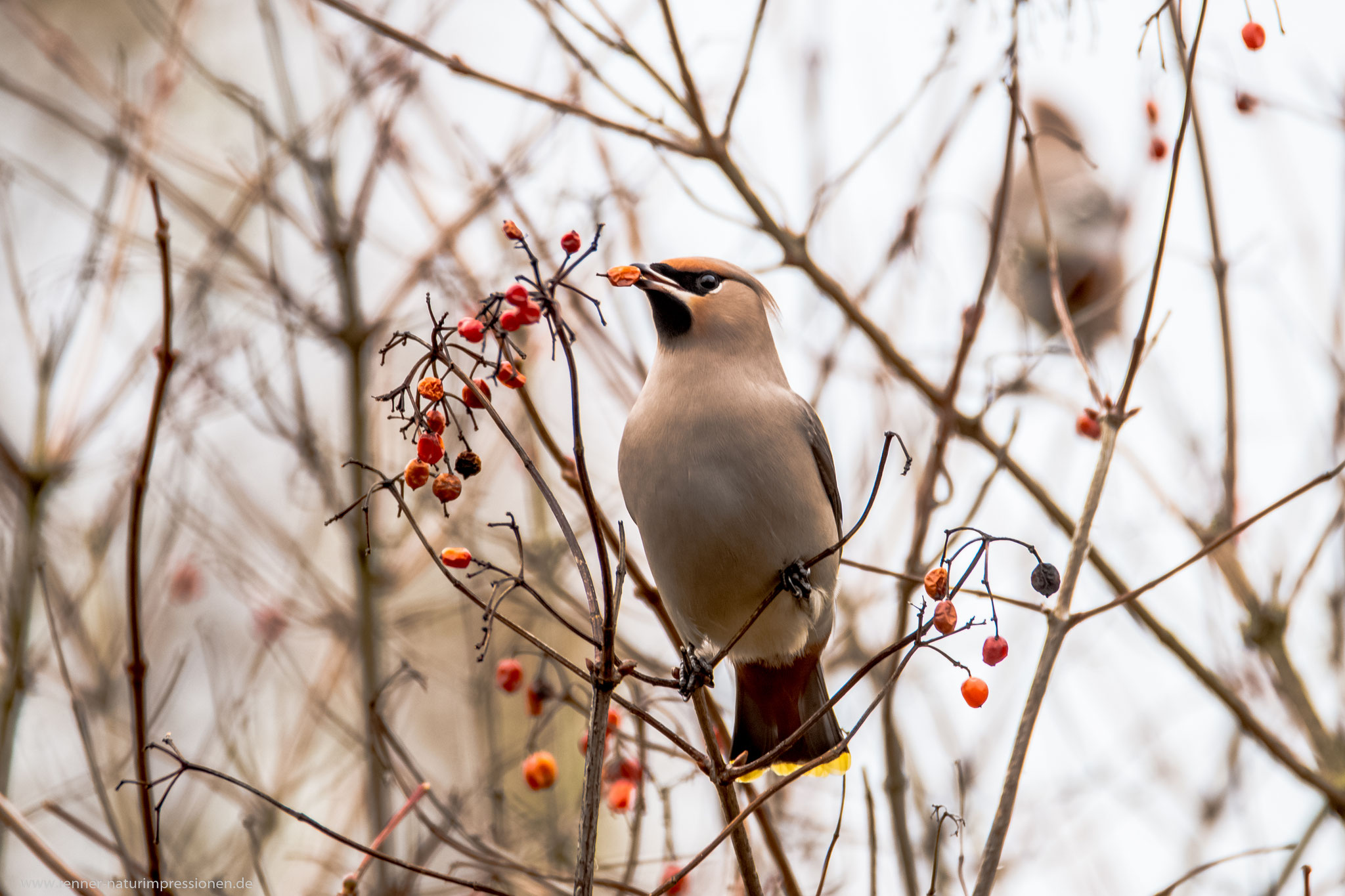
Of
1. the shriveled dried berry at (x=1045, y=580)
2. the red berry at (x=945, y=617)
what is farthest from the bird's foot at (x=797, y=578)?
the red berry at (x=945, y=617)

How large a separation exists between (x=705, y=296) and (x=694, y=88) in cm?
65

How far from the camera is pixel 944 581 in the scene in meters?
2.29

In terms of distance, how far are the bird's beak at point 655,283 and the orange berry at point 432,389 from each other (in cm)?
135

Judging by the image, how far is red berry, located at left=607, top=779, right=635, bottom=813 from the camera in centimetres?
323

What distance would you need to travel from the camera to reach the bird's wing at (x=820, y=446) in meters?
3.63

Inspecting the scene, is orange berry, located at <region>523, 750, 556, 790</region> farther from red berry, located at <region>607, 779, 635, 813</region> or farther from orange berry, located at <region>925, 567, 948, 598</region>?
orange berry, located at <region>925, 567, 948, 598</region>

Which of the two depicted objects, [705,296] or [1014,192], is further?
[1014,192]

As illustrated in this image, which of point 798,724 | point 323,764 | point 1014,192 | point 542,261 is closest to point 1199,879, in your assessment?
point 798,724

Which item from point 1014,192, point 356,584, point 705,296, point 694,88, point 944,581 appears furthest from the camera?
point 1014,192

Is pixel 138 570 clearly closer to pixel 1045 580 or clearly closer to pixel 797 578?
pixel 1045 580

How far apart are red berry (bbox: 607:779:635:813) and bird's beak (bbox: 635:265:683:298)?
4.48ft

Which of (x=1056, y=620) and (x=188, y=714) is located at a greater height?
(x=188, y=714)

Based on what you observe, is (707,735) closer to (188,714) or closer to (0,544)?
(0,544)

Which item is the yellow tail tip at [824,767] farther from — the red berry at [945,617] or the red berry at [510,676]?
the red berry at [945,617]
